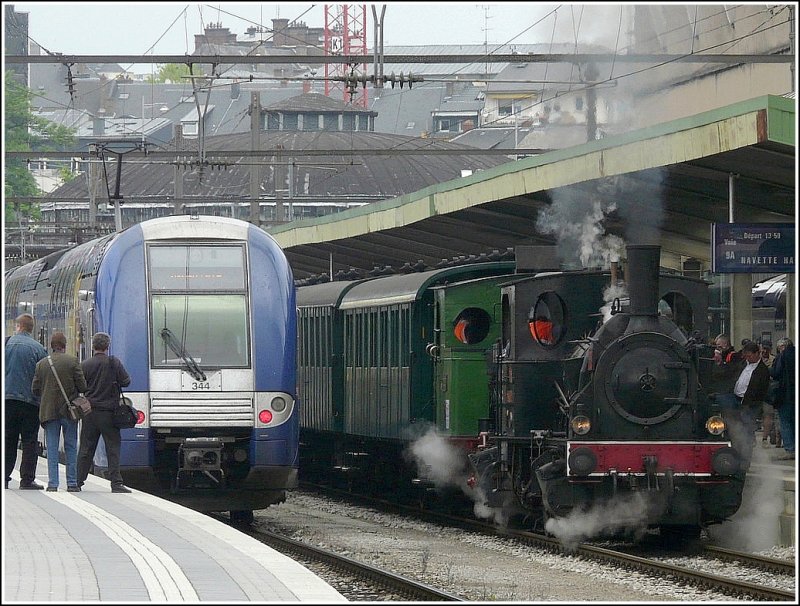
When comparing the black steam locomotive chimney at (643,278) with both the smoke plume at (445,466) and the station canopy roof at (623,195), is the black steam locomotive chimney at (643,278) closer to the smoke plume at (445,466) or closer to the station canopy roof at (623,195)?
the station canopy roof at (623,195)

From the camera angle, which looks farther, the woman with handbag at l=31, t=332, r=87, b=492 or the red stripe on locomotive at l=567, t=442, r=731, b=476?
the woman with handbag at l=31, t=332, r=87, b=492

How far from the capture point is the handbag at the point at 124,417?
49.4 ft

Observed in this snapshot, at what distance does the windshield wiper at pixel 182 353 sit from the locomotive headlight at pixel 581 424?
12.9 ft

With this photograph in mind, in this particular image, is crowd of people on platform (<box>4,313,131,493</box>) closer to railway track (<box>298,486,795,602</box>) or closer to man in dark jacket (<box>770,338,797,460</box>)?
railway track (<box>298,486,795,602</box>)

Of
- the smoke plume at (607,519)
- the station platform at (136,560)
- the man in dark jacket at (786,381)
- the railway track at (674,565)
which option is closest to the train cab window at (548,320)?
the smoke plume at (607,519)

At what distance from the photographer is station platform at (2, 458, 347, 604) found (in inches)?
335

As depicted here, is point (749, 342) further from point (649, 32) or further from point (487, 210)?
point (649, 32)

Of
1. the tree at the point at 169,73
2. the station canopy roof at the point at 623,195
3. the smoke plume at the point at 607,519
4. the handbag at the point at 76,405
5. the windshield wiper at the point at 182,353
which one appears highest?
the tree at the point at 169,73

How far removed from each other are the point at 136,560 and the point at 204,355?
614cm

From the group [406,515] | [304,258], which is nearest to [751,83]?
[304,258]

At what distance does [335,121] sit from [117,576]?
75.9 metres

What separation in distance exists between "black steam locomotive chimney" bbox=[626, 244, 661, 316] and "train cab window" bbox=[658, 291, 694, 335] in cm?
74

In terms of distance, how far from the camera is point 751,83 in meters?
33.9

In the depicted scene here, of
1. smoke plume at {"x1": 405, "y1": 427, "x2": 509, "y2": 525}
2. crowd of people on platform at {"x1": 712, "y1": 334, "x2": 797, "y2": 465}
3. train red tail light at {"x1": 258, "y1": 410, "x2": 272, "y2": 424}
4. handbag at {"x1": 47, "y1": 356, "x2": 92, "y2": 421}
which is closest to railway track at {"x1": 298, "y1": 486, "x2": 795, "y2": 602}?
smoke plume at {"x1": 405, "y1": 427, "x2": 509, "y2": 525}
